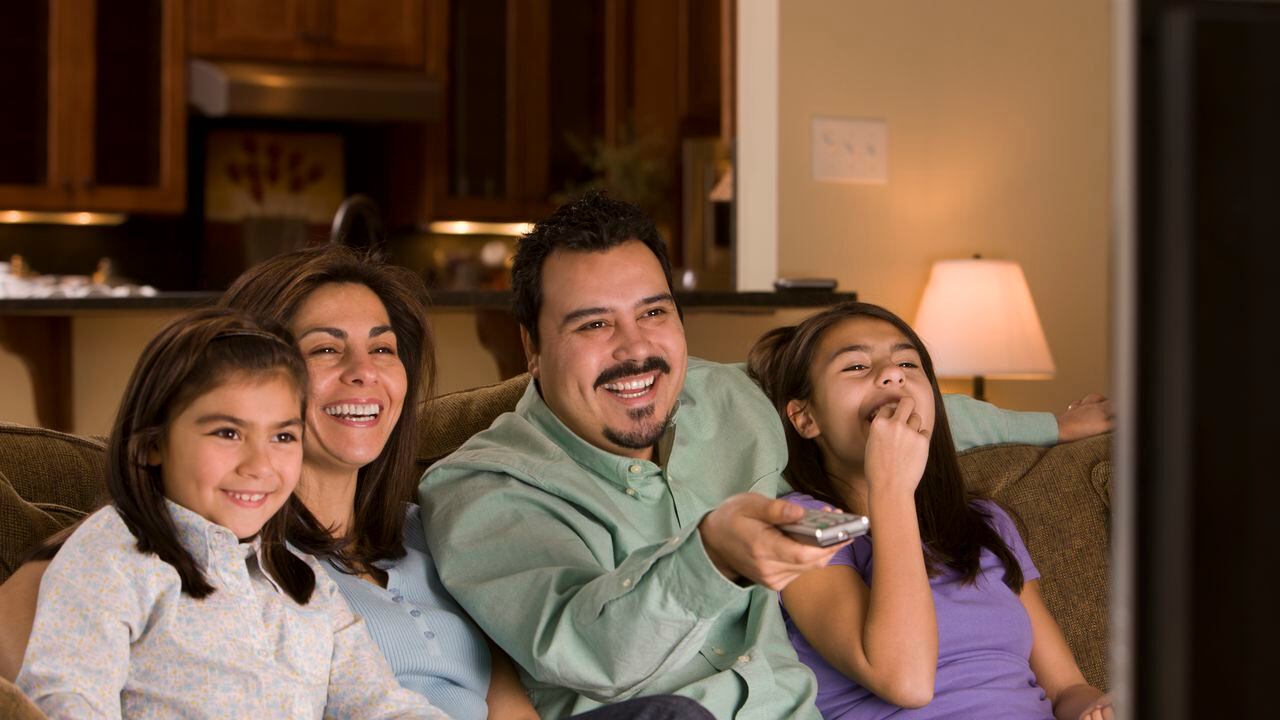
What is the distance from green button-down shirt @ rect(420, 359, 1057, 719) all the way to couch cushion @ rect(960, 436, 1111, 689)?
454 mm

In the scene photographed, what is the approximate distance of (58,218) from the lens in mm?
5617

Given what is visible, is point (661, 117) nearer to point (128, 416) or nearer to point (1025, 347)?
point (1025, 347)

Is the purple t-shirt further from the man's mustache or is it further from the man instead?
the man's mustache

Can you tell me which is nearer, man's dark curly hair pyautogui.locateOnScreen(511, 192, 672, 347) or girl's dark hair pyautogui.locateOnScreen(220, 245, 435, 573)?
girl's dark hair pyautogui.locateOnScreen(220, 245, 435, 573)

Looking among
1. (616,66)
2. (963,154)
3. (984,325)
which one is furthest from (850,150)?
(616,66)

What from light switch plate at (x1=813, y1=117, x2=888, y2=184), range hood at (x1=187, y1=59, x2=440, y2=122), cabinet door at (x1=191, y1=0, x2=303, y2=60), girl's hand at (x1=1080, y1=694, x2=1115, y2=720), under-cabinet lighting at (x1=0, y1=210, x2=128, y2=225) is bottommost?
girl's hand at (x1=1080, y1=694, x2=1115, y2=720)

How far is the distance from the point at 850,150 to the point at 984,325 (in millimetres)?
649

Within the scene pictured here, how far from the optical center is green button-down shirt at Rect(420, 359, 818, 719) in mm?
1188

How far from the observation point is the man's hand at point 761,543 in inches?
39.7

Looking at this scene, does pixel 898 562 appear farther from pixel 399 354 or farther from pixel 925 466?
pixel 399 354

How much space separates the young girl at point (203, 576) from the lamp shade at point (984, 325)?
2579mm

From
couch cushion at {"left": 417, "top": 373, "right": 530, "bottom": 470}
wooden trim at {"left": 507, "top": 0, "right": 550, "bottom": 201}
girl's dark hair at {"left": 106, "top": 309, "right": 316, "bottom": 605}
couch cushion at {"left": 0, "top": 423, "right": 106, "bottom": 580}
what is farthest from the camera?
wooden trim at {"left": 507, "top": 0, "right": 550, "bottom": 201}

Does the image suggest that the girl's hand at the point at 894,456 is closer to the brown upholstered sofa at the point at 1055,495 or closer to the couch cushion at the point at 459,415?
the brown upholstered sofa at the point at 1055,495

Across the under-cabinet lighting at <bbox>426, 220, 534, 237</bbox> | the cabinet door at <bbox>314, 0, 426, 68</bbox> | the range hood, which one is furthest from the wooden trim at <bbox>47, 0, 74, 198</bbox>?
the under-cabinet lighting at <bbox>426, 220, 534, 237</bbox>
